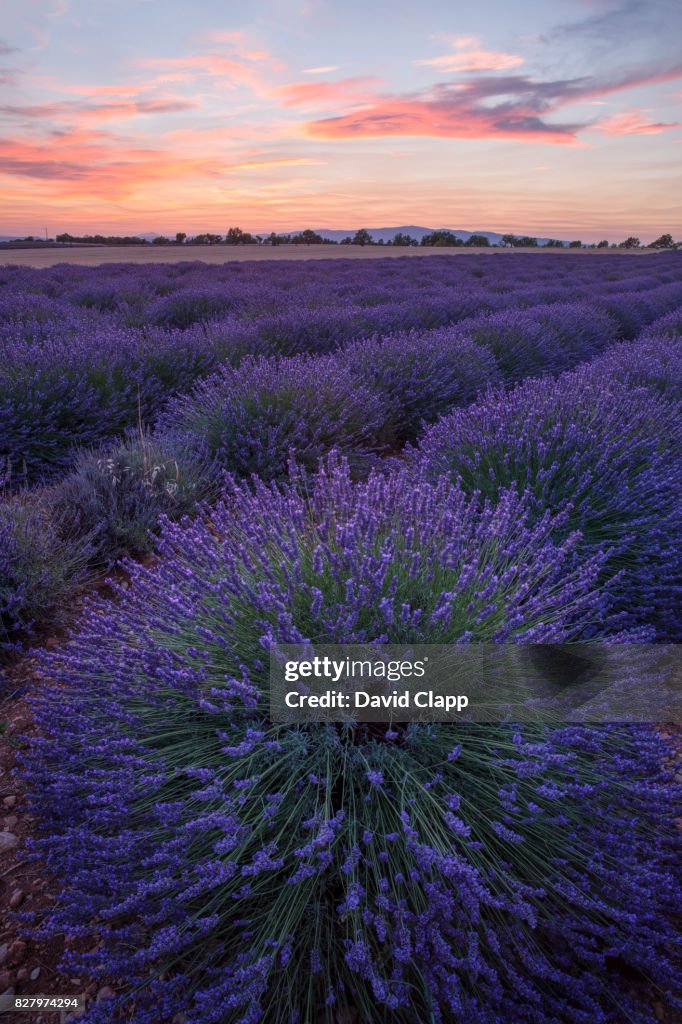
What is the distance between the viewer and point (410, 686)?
5.52 feet

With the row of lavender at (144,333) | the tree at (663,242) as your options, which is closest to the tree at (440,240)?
the tree at (663,242)

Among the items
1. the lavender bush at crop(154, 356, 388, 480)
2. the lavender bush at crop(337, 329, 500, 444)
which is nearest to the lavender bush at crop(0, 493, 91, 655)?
the lavender bush at crop(154, 356, 388, 480)

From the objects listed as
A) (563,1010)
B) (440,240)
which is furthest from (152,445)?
(440,240)

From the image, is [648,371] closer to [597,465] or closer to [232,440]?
[597,465]

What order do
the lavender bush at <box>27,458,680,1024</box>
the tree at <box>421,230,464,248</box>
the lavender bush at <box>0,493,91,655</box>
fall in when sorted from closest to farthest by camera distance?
the lavender bush at <box>27,458,680,1024</box> → the lavender bush at <box>0,493,91,655</box> → the tree at <box>421,230,464,248</box>

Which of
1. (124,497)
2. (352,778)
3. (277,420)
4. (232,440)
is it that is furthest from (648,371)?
(352,778)

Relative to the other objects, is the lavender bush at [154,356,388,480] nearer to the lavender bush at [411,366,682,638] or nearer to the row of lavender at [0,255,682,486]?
the row of lavender at [0,255,682,486]

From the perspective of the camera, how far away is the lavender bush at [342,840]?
4.23 ft

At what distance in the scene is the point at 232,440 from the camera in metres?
4.63

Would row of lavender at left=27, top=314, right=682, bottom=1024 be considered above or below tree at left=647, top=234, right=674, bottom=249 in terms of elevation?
below

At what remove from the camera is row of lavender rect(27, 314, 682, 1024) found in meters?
1.29

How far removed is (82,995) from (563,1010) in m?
1.09

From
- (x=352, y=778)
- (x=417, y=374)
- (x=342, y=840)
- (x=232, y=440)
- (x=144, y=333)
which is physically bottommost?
(x=342, y=840)

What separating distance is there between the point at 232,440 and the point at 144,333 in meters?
3.40
